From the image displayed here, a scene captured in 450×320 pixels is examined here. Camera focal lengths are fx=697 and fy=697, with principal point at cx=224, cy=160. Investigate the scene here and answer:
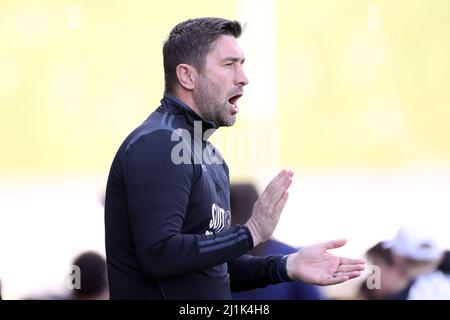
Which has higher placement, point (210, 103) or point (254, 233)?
point (210, 103)

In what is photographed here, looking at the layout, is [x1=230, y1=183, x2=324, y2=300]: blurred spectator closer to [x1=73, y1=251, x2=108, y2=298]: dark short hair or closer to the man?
[x1=73, y1=251, x2=108, y2=298]: dark short hair

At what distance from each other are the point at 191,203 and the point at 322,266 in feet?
1.26

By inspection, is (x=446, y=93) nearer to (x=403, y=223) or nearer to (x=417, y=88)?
(x=417, y=88)

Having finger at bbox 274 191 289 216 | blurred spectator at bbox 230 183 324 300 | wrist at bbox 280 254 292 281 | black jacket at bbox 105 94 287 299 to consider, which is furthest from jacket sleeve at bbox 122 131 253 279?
blurred spectator at bbox 230 183 324 300

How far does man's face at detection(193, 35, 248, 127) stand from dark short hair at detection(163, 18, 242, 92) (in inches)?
0.7

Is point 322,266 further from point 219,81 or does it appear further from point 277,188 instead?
point 219,81

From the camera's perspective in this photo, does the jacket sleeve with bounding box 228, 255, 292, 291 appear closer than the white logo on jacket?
No

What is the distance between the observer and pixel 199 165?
66.3 inches

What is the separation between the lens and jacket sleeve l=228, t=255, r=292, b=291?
1862 millimetres

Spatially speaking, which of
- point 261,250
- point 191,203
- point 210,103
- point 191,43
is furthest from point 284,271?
point 261,250

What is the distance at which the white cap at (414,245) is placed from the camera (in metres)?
3.17

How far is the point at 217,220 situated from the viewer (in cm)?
173

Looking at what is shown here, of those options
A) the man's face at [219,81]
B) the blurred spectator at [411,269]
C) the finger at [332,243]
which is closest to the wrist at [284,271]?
the finger at [332,243]

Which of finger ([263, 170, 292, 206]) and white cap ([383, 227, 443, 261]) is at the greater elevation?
finger ([263, 170, 292, 206])
